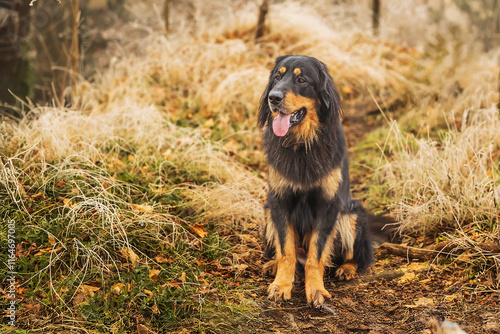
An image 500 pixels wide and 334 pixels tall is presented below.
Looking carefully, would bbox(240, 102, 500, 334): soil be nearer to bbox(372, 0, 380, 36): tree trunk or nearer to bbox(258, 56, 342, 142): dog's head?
bbox(258, 56, 342, 142): dog's head

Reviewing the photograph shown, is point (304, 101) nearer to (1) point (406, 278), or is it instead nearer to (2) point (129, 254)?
(1) point (406, 278)

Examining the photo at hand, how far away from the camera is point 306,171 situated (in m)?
3.24

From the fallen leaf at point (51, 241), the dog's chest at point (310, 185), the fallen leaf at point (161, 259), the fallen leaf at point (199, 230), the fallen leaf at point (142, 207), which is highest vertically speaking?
the dog's chest at point (310, 185)

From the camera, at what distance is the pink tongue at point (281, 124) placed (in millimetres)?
3150

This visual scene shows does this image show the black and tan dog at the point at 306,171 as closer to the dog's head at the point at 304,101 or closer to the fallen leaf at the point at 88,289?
the dog's head at the point at 304,101

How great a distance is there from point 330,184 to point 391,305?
919mm

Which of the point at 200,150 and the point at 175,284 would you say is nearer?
the point at 175,284

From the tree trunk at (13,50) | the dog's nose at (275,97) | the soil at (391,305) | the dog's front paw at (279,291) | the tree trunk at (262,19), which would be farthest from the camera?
the tree trunk at (262,19)

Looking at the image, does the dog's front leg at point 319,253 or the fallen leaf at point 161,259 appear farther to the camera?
the fallen leaf at point 161,259

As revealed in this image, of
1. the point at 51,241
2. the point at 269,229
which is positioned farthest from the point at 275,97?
the point at 51,241

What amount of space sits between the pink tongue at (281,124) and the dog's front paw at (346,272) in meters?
1.20

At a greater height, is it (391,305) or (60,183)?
(60,183)

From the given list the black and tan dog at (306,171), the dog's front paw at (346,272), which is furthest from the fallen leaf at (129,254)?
the dog's front paw at (346,272)

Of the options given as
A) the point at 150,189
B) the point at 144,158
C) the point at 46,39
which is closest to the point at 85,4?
the point at 46,39
